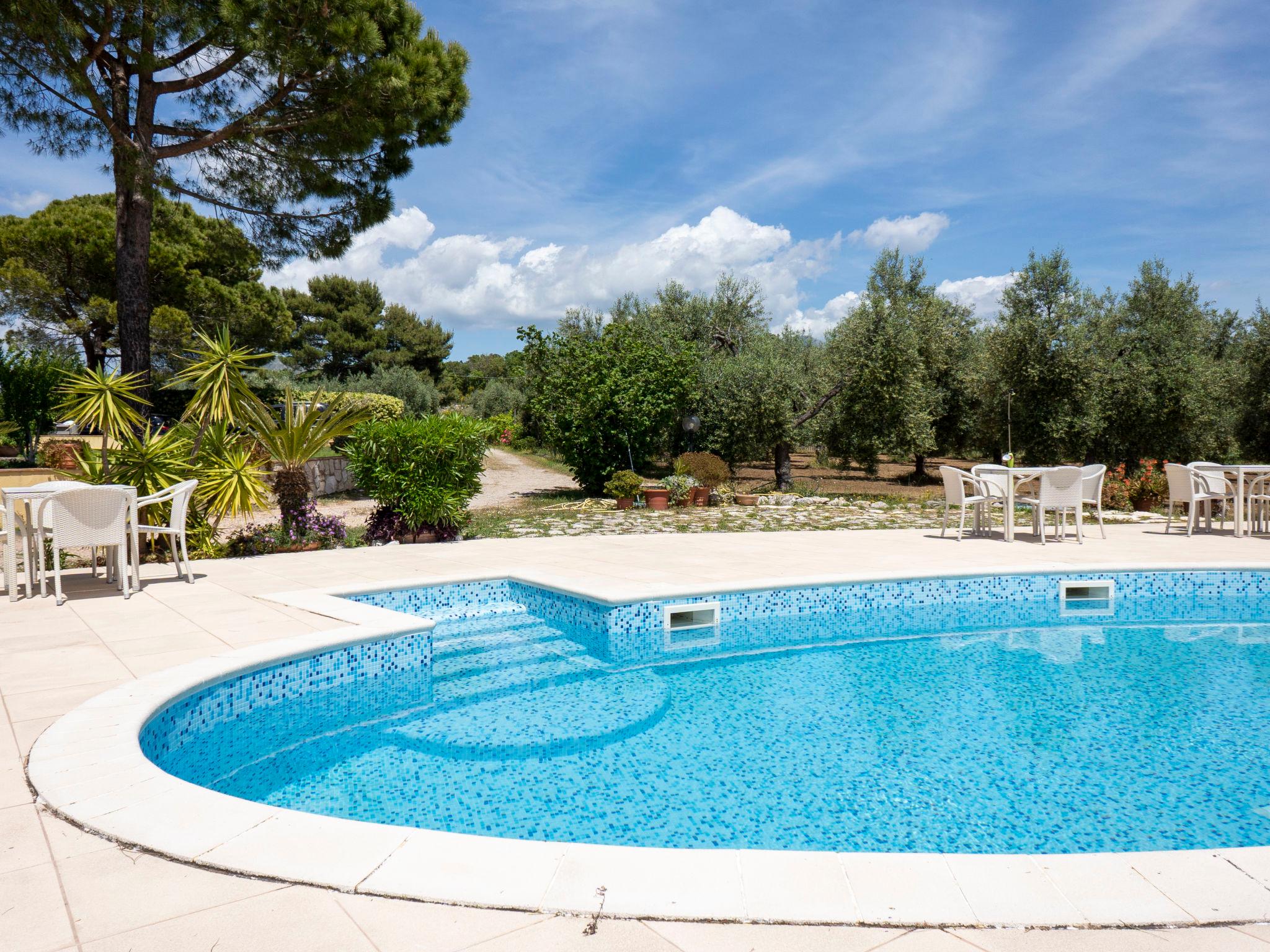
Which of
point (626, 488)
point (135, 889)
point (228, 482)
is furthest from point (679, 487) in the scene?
point (135, 889)

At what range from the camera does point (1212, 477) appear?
981cm

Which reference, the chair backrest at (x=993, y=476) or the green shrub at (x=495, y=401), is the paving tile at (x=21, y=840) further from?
the green shrub at (x=495, y=401)

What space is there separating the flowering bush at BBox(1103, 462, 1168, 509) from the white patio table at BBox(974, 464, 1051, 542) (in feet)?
17.1

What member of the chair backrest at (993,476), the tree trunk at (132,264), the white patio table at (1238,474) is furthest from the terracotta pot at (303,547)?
the white patio table at (1238,474)

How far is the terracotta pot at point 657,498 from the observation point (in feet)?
45.9

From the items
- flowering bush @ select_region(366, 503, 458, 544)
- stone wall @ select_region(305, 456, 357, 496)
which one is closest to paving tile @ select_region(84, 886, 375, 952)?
flowering bush @ select_region(366, 503, 458, 544)

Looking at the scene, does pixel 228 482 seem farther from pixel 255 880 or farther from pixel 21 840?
pixel 255 880

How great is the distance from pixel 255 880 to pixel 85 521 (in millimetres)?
4867

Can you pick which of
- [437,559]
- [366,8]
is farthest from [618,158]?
[437,559]

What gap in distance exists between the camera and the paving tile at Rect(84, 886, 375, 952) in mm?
1688

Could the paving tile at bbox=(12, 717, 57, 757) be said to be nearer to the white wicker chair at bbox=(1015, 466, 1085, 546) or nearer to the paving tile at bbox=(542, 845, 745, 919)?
the paving tile at bbox=(542, 845, 745, 919)

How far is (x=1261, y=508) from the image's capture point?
Result: 987 cm

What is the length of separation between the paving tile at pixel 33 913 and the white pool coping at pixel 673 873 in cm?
22

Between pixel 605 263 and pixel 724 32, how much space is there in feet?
59.2
